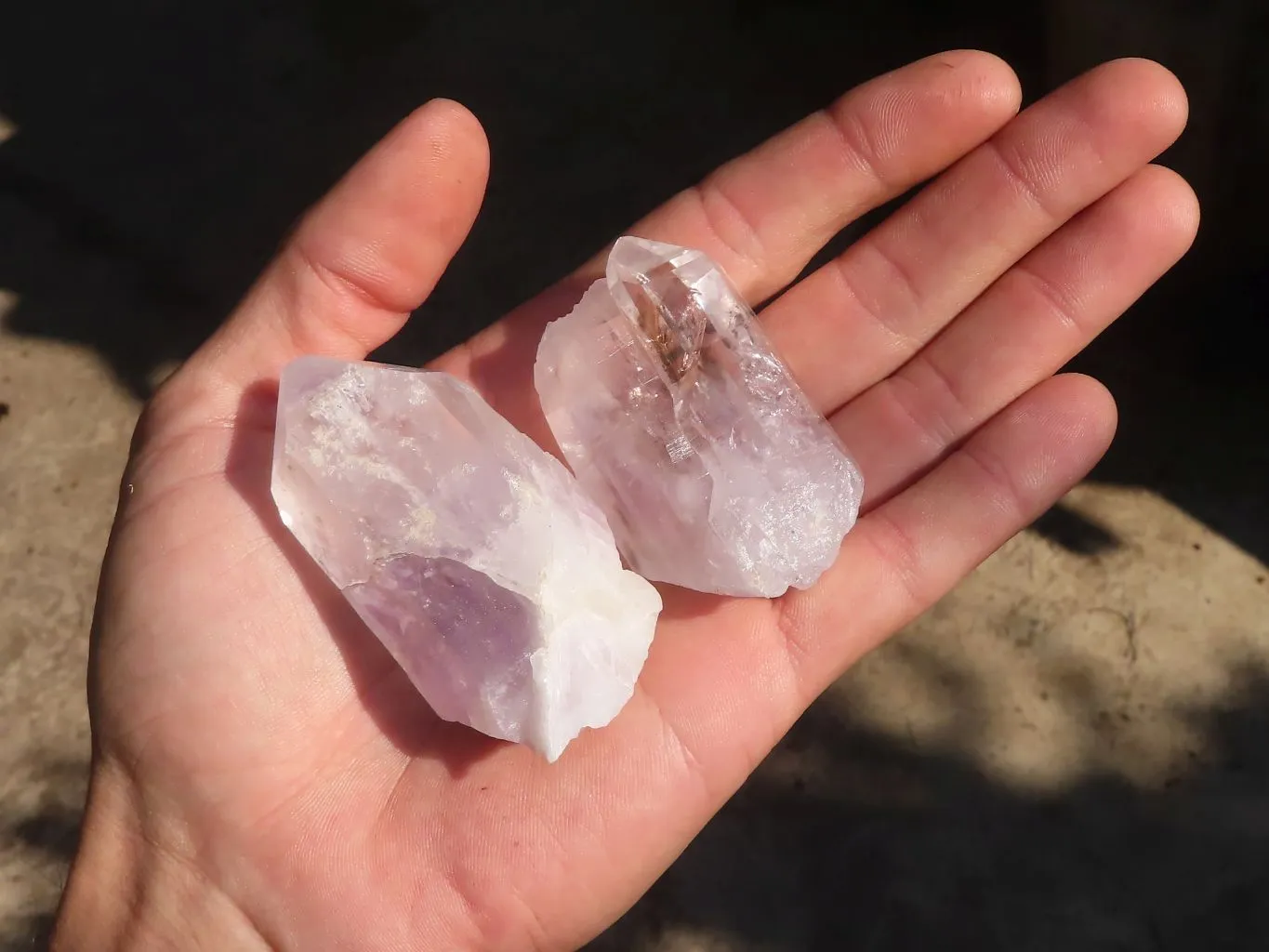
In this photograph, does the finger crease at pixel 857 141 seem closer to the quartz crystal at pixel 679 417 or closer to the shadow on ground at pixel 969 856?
the quartz crystal at pixel 679 417

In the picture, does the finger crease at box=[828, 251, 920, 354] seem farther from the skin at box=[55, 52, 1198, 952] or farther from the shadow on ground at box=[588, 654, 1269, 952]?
the shadow on ground at box=[588, 654, 1269, 952]

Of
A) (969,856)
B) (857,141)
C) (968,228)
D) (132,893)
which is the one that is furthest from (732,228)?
(132,893)

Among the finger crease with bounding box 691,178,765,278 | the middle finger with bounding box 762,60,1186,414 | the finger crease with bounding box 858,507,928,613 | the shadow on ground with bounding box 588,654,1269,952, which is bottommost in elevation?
Result: the shadow on ground with bounding box 588,654,1269,952

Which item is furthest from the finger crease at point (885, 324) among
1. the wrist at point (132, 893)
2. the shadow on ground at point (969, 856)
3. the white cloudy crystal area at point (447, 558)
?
the wrist at point (132, 893)

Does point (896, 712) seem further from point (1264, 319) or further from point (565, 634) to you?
point (1264, 319)

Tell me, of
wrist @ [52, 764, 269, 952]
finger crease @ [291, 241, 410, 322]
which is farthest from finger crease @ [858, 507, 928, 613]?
wrist @ [52, 764, 269, 952]

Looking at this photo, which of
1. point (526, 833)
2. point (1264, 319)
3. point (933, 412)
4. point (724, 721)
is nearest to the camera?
point (526, 833)

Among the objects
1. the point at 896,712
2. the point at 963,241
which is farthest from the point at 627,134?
the point at 896,712
